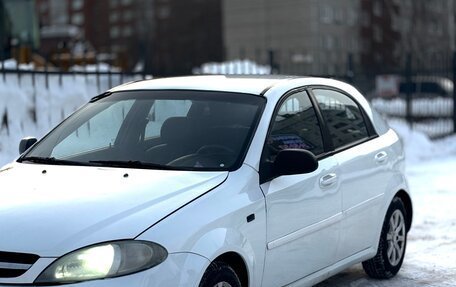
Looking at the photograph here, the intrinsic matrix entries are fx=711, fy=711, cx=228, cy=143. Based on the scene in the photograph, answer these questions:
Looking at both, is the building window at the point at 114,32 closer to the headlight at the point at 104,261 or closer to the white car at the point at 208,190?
the white car at the point at 208,190

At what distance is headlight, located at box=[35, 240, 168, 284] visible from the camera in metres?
3.13

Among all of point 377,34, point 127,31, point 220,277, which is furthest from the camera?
point 127,31

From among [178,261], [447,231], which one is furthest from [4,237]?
[447,231]

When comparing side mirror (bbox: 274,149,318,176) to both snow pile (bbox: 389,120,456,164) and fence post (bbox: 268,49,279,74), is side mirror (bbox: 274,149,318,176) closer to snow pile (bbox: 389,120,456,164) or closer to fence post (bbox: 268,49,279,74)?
fence post (bbox: 268,49,279,74)

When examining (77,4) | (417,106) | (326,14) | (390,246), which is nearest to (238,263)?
(390,246)

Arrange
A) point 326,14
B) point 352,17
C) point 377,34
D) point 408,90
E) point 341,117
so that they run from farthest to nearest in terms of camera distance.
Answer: point 377,34 → point 352,17 → point 326,14 → point 408,90 → point 341,117

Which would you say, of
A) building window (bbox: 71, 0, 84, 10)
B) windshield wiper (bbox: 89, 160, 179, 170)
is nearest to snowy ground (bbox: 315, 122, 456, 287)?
windshield wiper (bbox: 89, 160, 179, 170)

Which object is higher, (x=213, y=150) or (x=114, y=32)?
(x=213, y=150)

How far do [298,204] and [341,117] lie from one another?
120 centimetres

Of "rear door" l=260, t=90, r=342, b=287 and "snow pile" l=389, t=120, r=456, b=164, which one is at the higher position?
"rear door" l=260, t=90, r=342, b=287

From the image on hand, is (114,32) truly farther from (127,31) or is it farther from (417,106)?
(417,106)

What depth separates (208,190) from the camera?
3.67 metres

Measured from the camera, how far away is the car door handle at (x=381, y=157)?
5320 mm

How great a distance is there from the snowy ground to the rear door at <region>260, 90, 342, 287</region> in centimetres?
100
